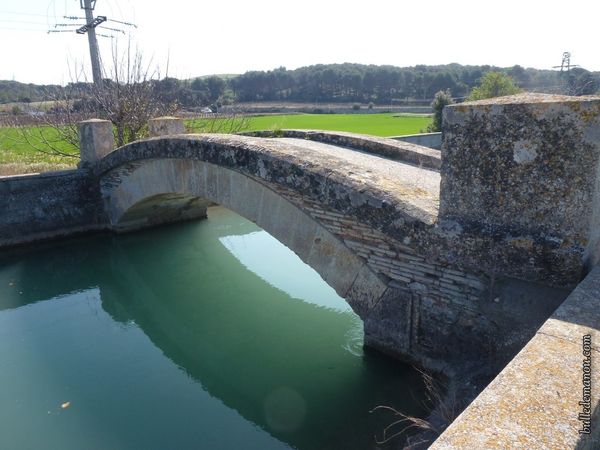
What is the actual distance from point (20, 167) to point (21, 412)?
6929mm

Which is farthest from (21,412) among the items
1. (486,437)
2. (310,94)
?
(310,94)


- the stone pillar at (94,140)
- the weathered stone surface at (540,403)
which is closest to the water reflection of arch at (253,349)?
the weathered stone surface at (540,403)

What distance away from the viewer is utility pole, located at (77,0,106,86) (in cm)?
1418

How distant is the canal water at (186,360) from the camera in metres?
3.73

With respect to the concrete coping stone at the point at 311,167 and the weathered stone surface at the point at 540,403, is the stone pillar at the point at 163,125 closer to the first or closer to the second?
the concrete coping stone at the point at 311,167

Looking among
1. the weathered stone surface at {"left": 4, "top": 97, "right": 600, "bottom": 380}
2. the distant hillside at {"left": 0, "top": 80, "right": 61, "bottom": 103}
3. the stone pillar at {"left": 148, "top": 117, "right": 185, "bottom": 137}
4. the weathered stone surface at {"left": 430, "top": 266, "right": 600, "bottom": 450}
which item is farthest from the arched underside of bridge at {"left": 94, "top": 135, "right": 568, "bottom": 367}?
the distant hillside at {"left": 0, "top": 80, "right": 61, "bottom": 103}

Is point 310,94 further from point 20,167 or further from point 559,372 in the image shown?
point 559,372

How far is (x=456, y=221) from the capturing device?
318 centimetres

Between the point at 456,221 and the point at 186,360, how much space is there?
317cm

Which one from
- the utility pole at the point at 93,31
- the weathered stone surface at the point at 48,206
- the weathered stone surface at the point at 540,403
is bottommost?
the weathered stone surface at the point at 48,206

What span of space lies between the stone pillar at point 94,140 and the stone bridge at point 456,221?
4.32m

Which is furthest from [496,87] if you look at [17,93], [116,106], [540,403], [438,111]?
[17,93]

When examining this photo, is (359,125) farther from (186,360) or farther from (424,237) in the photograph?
(424,237)

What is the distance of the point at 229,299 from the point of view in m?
6.32
